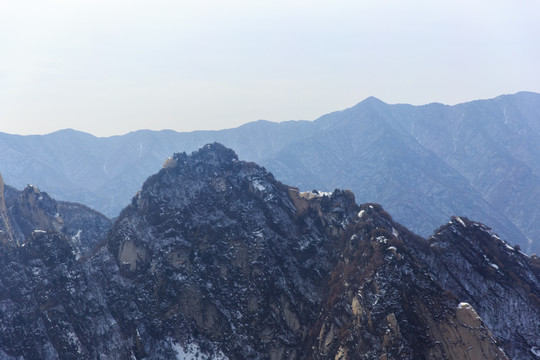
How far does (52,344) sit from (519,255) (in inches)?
4695

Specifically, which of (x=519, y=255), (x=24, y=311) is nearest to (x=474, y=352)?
(x=519, y=255)

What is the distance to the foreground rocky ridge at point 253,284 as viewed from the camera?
9262cm

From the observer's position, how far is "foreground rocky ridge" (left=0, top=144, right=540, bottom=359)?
304ft

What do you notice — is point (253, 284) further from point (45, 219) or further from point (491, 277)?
point (45, 219)

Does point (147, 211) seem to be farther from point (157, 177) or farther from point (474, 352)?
point (474, 352)

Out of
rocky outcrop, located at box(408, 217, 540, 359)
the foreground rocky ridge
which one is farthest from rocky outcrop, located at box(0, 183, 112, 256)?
rocky outcrop, located at box(408, 217, 540, 359)

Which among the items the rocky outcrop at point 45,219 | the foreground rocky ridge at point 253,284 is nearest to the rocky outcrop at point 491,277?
the foreground rocky ridge at point 253,284

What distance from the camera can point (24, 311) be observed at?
102 m

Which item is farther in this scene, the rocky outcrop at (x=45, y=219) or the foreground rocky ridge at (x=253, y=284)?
the rocky outcrop at (x=45, y=219)

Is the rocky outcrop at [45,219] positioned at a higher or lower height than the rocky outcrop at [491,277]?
higher

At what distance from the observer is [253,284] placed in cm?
11838

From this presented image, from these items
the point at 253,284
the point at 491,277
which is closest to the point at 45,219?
the point at 253,284

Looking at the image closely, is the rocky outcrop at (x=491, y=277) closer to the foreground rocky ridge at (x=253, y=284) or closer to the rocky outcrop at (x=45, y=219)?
the foreground rocky ridge at (x=253, y=284)

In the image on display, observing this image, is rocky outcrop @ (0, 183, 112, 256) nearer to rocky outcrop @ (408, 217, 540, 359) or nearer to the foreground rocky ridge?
the foreground rocky ridge
